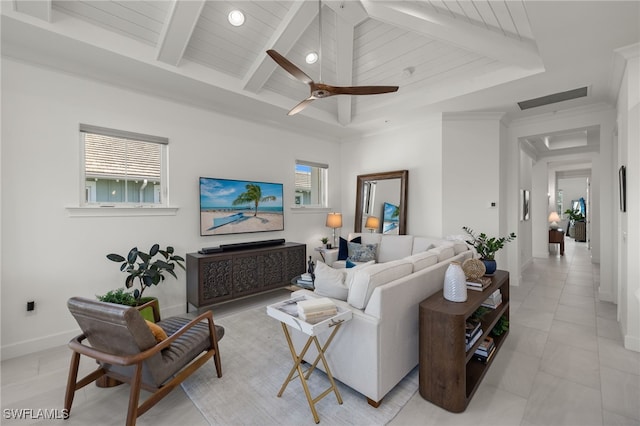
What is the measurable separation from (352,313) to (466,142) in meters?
4.08

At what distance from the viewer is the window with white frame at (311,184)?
559 cm

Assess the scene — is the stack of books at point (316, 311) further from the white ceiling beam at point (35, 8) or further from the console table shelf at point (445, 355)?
the white ceiling beam at point (35, 8)

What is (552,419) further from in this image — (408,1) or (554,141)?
(554,141)

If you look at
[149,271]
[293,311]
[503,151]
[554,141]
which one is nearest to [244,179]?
→ [149,271]

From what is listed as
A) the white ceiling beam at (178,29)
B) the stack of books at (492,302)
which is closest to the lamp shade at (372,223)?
the stack of books at (492,302)

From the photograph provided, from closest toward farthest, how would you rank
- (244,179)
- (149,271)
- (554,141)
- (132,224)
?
(149,271), (132,224), (244,179), (554,141)

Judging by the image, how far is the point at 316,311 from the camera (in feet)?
5.97

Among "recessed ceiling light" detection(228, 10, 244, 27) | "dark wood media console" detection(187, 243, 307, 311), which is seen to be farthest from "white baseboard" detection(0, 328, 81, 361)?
"recessed ceiling light" detection(228, 10, 244, 27)

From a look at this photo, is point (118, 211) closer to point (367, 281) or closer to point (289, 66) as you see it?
point (289, 66)

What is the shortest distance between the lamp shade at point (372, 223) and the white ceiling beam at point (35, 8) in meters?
5.04

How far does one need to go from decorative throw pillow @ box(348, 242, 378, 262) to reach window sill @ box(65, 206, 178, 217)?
2.84 m

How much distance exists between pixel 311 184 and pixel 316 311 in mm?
4260

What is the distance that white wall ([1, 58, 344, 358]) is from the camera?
9.04 feet

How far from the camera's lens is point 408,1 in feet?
9.42
